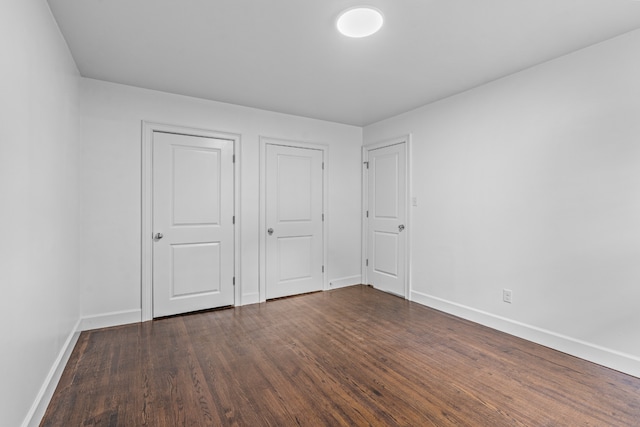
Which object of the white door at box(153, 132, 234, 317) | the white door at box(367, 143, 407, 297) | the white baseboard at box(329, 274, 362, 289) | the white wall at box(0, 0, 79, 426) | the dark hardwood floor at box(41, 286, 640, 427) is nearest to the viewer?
the white wall at box(0, 0, 79, 426)

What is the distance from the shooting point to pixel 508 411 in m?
1.83

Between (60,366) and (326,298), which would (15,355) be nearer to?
(60,366)

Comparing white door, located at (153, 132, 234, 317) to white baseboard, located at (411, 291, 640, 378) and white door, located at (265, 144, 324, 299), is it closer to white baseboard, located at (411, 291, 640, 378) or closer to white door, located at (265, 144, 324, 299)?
white door, located at (265, 144, 324, 299)

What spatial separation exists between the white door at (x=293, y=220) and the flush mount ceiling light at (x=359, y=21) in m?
2.11


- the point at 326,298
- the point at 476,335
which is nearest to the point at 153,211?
the point at 326,298

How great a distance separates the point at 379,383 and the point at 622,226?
2129mm

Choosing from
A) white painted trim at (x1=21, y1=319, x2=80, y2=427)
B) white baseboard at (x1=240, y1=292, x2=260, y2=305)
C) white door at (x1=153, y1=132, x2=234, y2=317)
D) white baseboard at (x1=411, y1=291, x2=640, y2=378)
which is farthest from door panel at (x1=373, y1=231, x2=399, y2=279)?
white painted trim at (x1=21, y1=319, x2=80, y2=427)

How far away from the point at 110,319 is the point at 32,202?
190cm

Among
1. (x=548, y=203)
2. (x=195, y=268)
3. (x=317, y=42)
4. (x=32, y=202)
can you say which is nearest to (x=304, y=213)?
(x=195, y=268)

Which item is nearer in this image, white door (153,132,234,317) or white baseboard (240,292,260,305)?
white door (153,132,234,317)

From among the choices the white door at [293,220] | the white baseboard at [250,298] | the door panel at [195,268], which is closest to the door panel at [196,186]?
the door panel at [195,268]

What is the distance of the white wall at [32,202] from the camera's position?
4.52 ft

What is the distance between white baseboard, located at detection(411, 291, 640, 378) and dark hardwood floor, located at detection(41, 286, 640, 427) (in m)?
0.08

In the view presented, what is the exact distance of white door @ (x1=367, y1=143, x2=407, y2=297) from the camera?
417 cm
